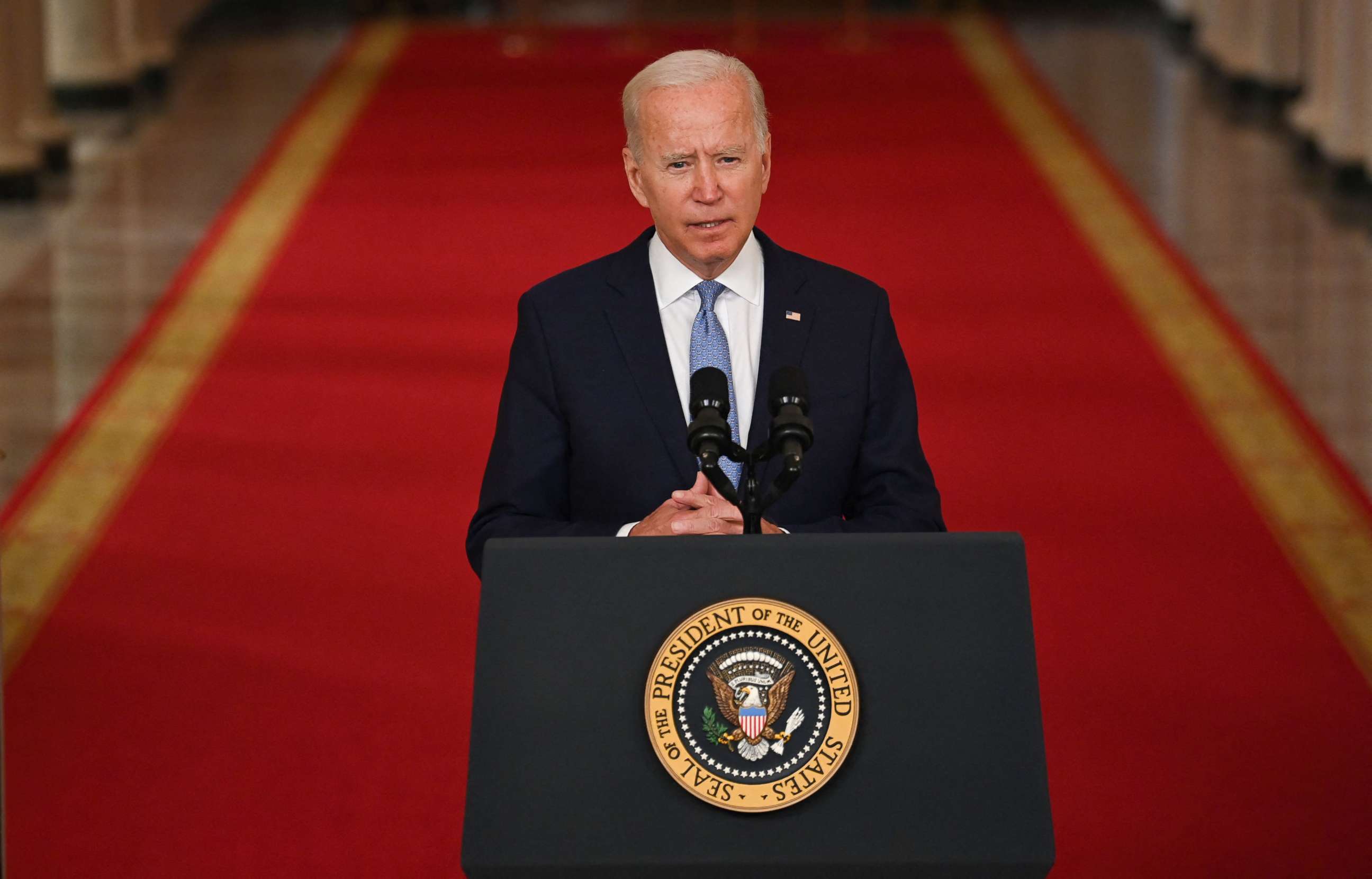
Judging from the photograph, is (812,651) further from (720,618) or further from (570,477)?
(570,477)

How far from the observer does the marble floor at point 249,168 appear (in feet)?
Result: 24.3

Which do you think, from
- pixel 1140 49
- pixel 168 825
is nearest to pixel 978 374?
pixel 168 825

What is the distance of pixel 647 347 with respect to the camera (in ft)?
8.74

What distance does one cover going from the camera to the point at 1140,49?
15.0 metres

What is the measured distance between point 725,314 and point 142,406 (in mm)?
4865

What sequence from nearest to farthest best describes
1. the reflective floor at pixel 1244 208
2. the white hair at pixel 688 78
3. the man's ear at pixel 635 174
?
the white hair at pixel 688 78, the man's ear at pixel 635 174, the reflective floor at pixel 1244 208

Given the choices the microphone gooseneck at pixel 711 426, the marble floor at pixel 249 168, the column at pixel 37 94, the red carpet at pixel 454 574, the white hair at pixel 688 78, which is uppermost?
the white hair at pixel 688 78

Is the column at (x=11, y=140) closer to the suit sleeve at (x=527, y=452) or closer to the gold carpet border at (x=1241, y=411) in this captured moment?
the gold carpet border at (x=1241, y=411)

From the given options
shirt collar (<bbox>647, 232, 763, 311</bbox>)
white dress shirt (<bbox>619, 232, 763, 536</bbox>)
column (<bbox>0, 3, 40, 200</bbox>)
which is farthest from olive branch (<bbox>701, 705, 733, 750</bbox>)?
column (<bbox>0, 3, 40, 200</bbox>)

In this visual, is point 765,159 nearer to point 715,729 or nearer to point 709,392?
point 709,392

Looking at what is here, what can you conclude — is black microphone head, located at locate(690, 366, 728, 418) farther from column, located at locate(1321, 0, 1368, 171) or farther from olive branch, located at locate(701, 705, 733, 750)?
column, located at locate(1321, 0, 1368, 171)

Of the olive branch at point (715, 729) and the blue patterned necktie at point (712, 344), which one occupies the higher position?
the blue patterned necktie at point (712, 344)

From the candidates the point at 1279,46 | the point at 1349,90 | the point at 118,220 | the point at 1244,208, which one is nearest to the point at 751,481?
the point at 1244,208

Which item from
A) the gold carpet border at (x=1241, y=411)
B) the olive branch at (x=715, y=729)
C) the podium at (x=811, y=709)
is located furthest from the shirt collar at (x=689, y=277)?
the gold carpet border at (x=1241, y=411)
